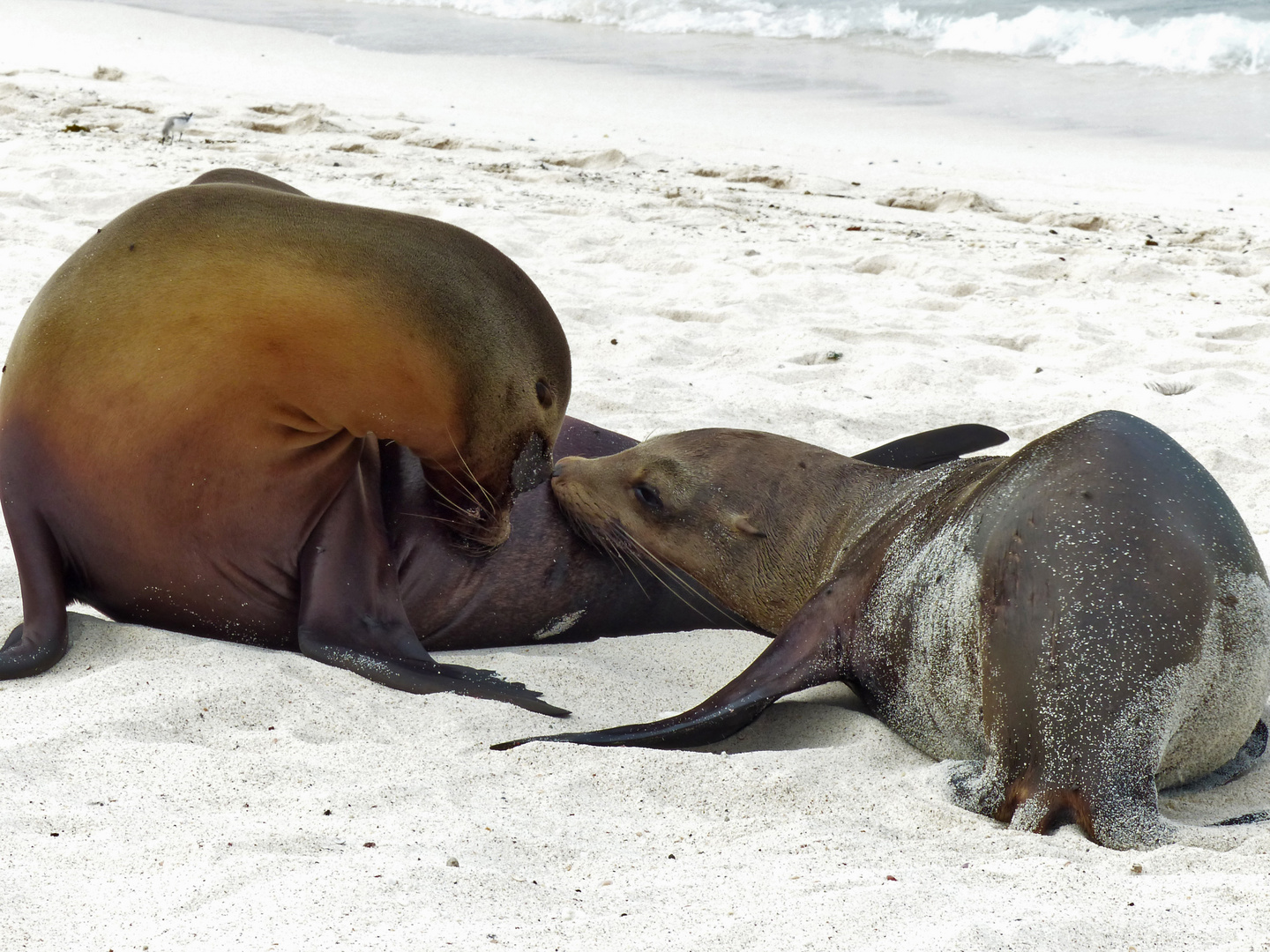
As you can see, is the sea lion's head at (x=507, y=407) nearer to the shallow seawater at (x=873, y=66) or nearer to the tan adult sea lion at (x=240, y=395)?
the tan adult sea lion at (x=240, y=395)

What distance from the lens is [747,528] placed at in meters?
3.85

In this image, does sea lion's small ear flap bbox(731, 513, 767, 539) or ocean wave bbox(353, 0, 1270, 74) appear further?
ocean wave bbox(353, 0, 1270, 74)

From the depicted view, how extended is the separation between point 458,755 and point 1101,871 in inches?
46.7

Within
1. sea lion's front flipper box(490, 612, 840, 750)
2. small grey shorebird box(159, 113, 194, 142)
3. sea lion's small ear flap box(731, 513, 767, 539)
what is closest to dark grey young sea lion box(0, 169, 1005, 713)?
sea lion's front flipper box(490, 612, 840, 750)

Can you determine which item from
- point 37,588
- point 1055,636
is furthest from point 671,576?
point 37,588

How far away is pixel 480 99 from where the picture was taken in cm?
1276

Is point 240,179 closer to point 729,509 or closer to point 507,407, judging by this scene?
point 507,407

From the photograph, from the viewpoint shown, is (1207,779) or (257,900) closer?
(257,900)

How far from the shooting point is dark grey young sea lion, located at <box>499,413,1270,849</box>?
2.60 metres

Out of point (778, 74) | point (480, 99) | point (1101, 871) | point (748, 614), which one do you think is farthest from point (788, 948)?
point (778, 74)

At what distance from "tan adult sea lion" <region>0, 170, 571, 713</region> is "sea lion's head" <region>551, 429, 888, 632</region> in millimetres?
669

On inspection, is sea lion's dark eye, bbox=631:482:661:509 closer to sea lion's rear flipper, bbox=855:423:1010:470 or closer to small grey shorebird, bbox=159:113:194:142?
sea lion's rear flipper, bbox=855:423:1010:470

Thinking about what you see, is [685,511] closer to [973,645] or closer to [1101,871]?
[973,645]

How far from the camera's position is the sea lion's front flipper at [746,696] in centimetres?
288
